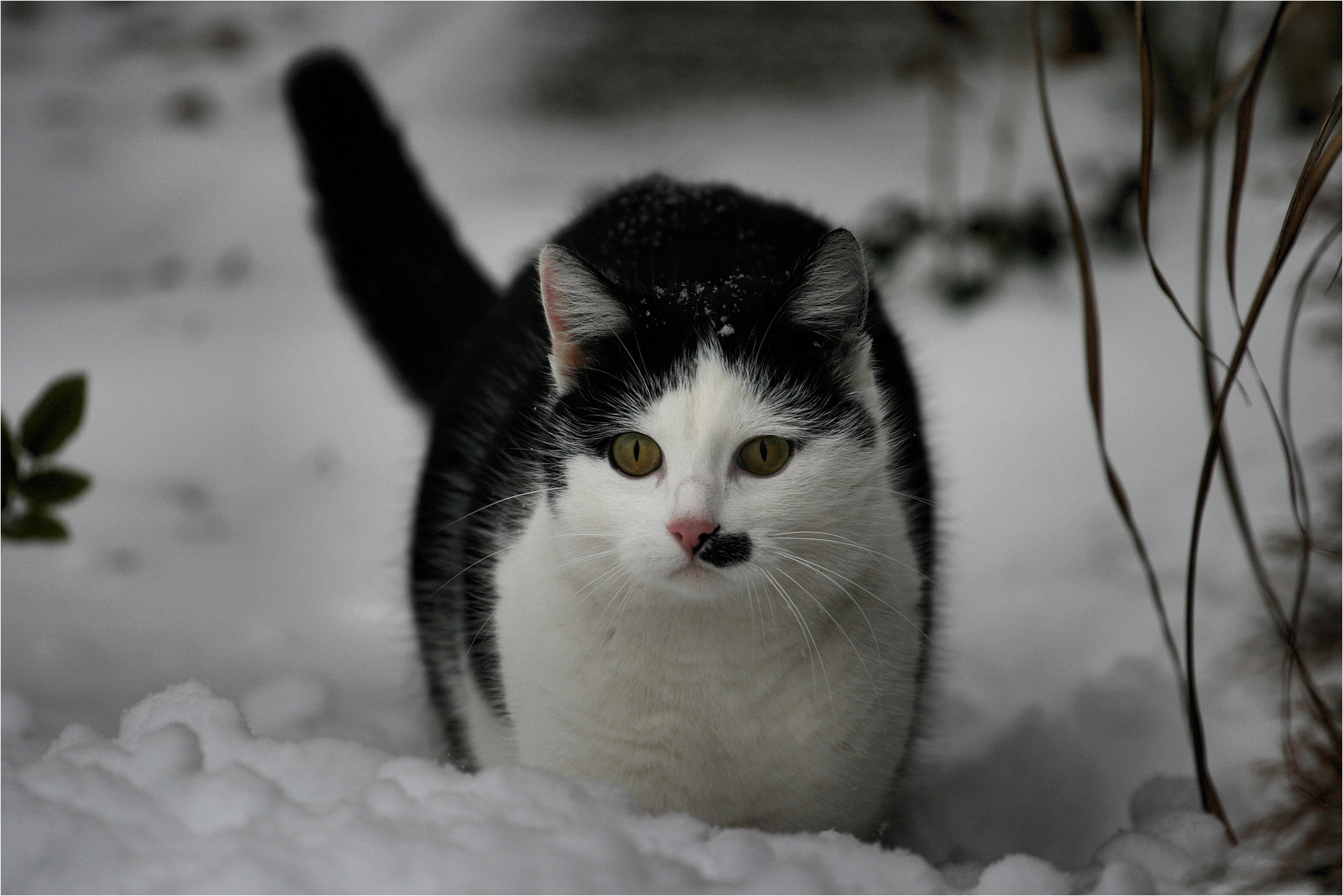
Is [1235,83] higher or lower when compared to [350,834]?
higher

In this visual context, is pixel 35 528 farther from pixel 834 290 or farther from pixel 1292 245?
pixel 1292 245

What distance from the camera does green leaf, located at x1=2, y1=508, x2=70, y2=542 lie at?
1.02 metres

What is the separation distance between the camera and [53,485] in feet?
3.40

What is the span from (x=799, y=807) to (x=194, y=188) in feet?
8.54

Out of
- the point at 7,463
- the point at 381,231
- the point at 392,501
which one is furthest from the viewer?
the point at 392,501

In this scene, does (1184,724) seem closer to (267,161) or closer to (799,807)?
(799,807)

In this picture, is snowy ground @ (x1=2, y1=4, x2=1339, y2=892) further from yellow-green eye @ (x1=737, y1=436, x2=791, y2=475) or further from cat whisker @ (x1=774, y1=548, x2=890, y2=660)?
yellow-green eye @ (x1=737, y1=436, x2=791, y2=475)

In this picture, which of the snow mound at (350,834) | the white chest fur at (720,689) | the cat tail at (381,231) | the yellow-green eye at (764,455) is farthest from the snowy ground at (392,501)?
the yellow-green eye at (764,455)

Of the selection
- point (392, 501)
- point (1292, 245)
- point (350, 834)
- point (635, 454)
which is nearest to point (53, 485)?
point (350, 834)

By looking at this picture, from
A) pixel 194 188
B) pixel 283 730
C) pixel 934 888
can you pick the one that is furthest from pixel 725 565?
pixel 194 188

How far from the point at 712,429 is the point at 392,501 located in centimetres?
131

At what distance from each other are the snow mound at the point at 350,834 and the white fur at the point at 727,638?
0.34 feet

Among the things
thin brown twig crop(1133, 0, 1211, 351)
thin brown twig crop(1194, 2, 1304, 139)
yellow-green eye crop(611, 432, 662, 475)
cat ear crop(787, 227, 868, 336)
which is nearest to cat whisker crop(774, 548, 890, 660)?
yellow-green eye crop(611, 432, 662, 475)

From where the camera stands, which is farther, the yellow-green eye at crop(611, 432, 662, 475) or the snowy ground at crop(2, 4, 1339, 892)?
the yellow-green eye at crop(611, 432, 662, 475)
